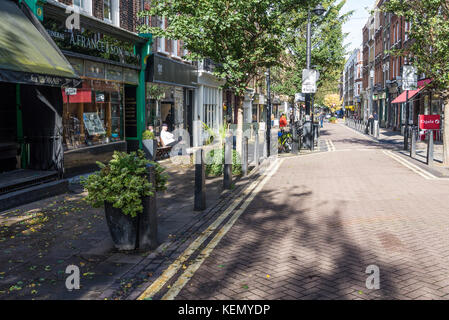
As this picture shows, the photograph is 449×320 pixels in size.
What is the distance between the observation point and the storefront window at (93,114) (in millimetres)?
12992

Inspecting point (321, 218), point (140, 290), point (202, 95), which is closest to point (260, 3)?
point (321, 218)

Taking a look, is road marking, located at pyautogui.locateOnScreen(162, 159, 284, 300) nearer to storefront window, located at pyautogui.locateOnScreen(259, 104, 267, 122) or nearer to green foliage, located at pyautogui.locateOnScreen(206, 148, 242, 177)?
green foliage, located at pyautogui.locateOnScreen(206, 148, 242, 177)

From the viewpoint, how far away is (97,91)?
47.7 ft

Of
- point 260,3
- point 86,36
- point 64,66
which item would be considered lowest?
point 64,66

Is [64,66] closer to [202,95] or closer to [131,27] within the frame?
[131,27]

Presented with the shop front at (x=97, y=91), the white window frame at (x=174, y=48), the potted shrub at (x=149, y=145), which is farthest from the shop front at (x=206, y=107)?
the potted shrub at (x=149, y=145)

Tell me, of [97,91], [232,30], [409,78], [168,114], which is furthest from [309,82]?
[97,91]

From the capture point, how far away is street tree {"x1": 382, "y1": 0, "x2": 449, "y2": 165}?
49.6 feet

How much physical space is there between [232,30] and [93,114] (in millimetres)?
5116

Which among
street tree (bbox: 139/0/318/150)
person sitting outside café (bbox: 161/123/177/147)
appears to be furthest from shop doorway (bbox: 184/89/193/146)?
street tree (bbox: 139/0/318/150)

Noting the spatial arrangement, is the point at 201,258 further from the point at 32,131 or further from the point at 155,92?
the point at 155,92
